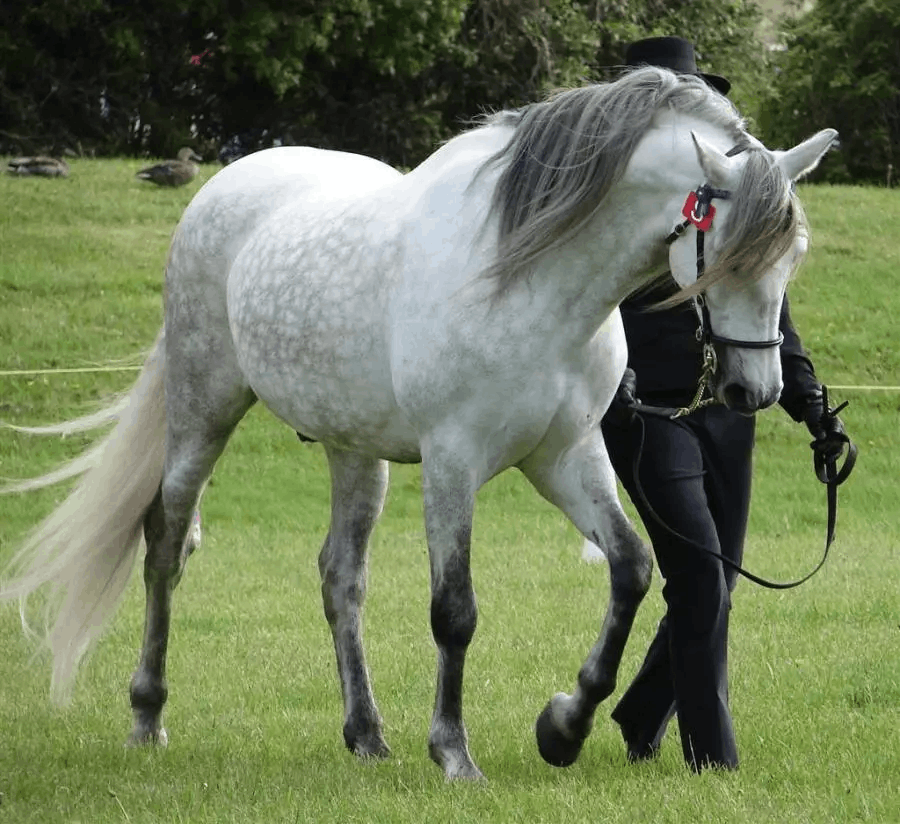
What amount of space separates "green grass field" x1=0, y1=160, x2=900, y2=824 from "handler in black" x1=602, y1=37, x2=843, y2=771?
187mm

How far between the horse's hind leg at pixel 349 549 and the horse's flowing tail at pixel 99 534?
855 mm

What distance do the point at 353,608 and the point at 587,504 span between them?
1.32 m

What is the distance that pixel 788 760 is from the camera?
5.52 m

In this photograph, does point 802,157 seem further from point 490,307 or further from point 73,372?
point 73,372

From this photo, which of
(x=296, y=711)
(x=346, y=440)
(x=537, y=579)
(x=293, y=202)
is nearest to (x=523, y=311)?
(x=346, y=440)

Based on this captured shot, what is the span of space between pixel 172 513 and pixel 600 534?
2.06 metres

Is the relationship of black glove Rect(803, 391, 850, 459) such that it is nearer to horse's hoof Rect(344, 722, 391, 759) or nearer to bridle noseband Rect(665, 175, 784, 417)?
bridle noseband Rect(665, 175, 784, 417)

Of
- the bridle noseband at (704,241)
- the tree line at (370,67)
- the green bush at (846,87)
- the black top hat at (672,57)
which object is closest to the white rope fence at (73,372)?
the black top hat at (672,57)

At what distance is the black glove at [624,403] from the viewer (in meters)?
5.37

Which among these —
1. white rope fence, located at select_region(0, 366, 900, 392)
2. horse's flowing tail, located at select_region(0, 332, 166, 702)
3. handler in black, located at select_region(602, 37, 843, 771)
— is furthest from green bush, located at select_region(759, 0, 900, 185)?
handler in black, located at select_region(602, 37, 843, 771)

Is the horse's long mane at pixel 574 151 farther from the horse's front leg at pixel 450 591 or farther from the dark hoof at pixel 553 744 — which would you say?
the dark hoof at pixel 553 744

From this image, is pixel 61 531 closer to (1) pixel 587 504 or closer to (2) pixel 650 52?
(1) pixel 587 504

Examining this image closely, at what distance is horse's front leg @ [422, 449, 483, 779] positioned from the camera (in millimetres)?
5211

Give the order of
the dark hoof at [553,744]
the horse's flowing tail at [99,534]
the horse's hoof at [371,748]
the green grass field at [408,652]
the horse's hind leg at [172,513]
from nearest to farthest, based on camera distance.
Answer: the green grass field at [408,652] → the dark hoof at [553,744] → the horse's hoof at [371,748] → the horse's hind leg at [172,513] → the horse's flowing tail at [99,534]
